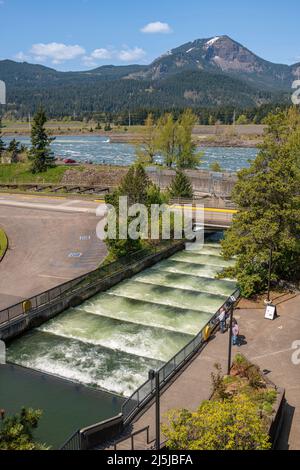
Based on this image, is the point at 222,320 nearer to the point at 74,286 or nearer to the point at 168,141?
the point at 74,286

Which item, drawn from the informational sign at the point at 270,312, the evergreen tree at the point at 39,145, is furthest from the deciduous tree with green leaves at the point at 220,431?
the evergreen tree at the point at 39,145

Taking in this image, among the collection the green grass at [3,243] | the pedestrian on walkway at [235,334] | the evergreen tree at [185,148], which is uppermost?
the evergreen tree at [185,148]

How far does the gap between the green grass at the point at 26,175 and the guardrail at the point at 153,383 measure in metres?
49.5

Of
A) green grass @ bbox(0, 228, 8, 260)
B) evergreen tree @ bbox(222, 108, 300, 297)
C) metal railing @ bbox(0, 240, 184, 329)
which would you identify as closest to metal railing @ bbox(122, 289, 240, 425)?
evergreen tree @ bbox(222, 108, 300, 297)

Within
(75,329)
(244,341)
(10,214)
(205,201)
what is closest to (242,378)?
(244,341)

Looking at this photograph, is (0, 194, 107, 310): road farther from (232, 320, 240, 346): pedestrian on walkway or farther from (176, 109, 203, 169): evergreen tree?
(176, 109, 203, 169): evergreen tree

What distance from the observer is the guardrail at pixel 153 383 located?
14784mm

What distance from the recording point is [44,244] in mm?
35438

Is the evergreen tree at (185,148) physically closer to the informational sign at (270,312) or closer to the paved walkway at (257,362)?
the paved walkway at (257,362)

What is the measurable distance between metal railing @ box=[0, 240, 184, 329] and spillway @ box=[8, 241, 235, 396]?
100 centimetres

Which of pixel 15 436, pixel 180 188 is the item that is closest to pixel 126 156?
pixel 180 188

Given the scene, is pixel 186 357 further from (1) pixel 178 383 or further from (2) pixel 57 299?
(2) pixel 57 299

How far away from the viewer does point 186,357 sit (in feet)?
62.5

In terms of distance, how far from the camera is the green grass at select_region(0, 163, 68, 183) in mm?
66438
